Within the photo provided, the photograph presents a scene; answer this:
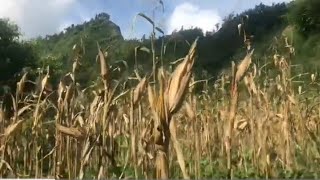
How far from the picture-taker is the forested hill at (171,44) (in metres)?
1.97

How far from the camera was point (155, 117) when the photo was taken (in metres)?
1.28

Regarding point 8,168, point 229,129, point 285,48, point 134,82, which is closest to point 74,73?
point 134,82

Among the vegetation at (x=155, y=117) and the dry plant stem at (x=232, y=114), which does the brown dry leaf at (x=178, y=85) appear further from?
the dry plant stem at (x=232, y=114)

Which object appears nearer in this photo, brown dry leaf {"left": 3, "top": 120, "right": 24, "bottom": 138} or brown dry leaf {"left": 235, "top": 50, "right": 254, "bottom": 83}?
brown dry leaf {"left": 235, "top": 50, "right": 254, "bottom": 83}

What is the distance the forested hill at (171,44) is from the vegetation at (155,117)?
0.05 ft

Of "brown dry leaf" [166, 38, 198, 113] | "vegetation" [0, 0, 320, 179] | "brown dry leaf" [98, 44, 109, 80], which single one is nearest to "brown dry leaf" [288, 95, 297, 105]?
"vegetation" [0, 0, 320, 179]

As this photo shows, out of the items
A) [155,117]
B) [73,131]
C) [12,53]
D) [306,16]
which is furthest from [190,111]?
[306,16]

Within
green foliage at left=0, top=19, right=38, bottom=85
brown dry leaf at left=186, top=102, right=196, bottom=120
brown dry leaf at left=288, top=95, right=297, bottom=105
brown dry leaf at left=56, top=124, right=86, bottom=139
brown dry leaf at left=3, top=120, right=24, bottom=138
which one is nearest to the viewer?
brown dry leaf at left=56, top=124, right=86, bottom=139

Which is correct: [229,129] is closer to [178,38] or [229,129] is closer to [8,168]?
[178,38]

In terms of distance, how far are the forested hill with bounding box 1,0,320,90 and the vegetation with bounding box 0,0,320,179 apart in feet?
0.05

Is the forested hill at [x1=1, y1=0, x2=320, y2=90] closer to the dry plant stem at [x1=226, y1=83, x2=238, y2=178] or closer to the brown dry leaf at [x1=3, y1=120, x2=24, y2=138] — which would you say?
the dry plant stem at [x1=226, y1=83, x2=238, y2=178]

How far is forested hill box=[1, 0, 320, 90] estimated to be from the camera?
77.5 inches

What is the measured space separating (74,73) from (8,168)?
380 mm

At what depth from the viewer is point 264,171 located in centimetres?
200
